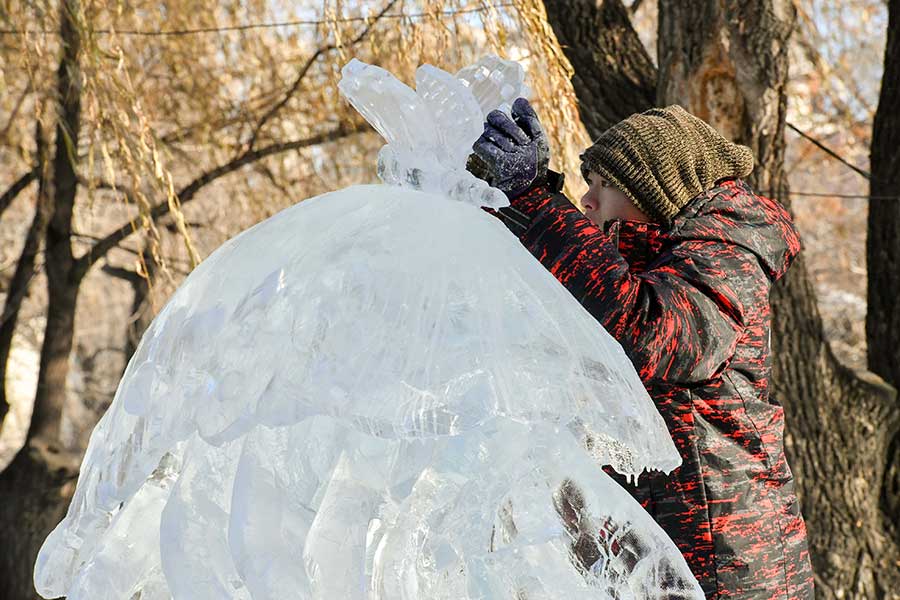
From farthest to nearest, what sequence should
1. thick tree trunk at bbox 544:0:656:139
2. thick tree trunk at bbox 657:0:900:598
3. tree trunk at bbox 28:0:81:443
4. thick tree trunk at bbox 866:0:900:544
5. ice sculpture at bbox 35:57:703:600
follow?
1. tree trunk at bbox 28:0:81:443
2. thick tree trunk at bbox 866:0:900:544
3. thick tree trunk at bbox 544:0:656:139
4. thick tree trunk at bbox 657:0:900:598
5. ice sculpture at bbox 35:57:703:600

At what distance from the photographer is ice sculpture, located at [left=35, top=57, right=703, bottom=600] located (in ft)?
3.42

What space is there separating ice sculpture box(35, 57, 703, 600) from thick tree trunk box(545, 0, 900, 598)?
1.80 metres

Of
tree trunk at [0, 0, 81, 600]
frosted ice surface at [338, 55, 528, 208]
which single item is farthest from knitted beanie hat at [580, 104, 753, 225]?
tree trunk at [0, 0, 81, 600]

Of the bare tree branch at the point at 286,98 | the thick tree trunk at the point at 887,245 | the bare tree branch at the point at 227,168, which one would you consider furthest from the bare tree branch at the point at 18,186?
the thick tree trunk at the point at 887,245

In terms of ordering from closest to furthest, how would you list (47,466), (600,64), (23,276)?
(600,64)
(47,466)
(23,276)

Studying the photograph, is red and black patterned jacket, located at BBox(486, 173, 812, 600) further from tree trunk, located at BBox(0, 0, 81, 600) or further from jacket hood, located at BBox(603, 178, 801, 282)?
tree trunk, located at BBox(0, 0, 81, 600)

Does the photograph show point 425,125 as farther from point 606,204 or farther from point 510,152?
point 606,204

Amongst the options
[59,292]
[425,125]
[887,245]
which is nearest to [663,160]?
[425,125]

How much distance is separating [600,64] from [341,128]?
1.59 m

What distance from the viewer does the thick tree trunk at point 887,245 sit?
10.7 ft

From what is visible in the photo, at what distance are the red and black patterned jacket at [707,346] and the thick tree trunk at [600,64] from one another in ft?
5.50

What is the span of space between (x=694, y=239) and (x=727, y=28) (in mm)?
1517

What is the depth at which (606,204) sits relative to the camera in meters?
1.54

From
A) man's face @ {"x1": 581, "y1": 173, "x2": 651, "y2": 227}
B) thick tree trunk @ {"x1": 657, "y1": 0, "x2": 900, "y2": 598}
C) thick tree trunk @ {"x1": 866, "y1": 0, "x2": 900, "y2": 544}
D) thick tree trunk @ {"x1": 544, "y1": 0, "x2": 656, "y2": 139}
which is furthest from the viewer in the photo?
thick tree trunk @ {"x1": 866, "y1": 0, "x2": 900, "y2": 544}
